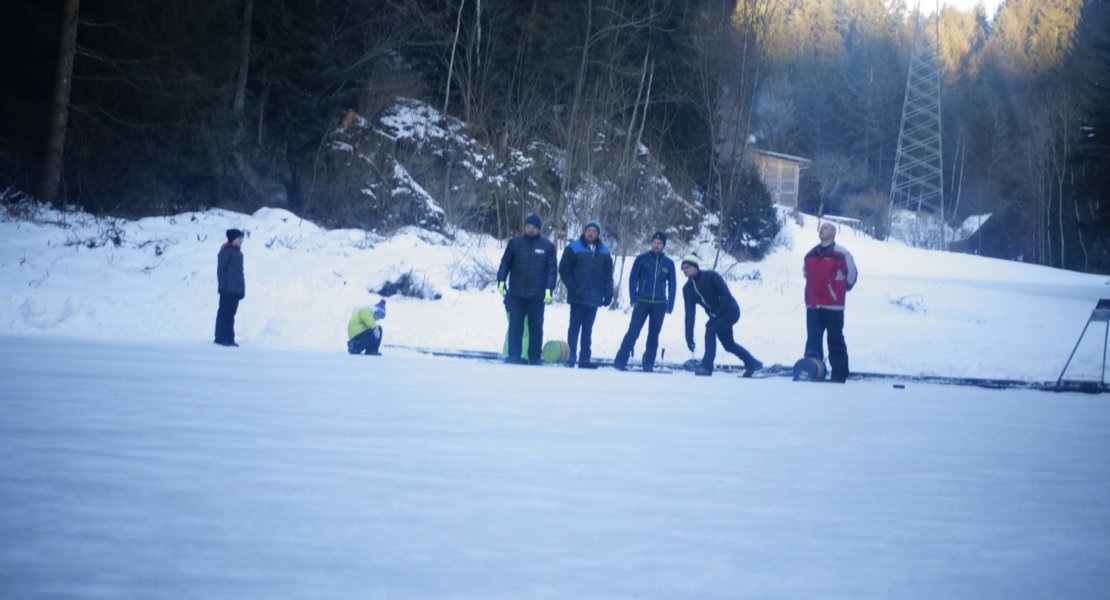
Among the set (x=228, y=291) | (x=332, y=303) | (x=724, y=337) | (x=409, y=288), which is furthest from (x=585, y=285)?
(x=409, y=288)

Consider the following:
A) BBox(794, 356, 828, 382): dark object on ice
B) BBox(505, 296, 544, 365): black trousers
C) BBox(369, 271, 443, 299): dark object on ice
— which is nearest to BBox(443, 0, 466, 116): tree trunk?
BBox(369, 271, 443, 299): dark object on ice

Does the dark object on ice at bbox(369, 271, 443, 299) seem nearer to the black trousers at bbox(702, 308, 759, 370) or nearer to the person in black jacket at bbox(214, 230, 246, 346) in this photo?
the person in black jacket at bbox(214, 230, 246, 346)

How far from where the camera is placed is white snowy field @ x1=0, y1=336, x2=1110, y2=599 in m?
2.76

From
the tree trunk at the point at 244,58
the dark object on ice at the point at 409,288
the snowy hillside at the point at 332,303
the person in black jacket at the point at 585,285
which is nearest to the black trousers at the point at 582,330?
the person in black jacket at the point at 585,285

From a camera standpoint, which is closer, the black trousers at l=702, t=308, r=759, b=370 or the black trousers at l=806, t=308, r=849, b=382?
the black trousers at l=806, t=308, r=849, b=382

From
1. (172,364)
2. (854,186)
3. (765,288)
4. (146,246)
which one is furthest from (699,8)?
(854,186)

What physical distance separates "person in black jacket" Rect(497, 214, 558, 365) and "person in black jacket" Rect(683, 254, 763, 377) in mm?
1848

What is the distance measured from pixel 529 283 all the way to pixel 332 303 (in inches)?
219

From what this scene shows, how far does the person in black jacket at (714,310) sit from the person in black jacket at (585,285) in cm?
109

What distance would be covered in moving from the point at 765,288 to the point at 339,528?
82.9 ft

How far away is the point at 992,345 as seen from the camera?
17.0 m

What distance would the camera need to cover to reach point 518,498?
151 inches

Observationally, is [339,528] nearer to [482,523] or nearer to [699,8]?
[482,523]

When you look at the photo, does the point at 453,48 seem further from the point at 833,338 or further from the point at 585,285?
the point at 833,338
